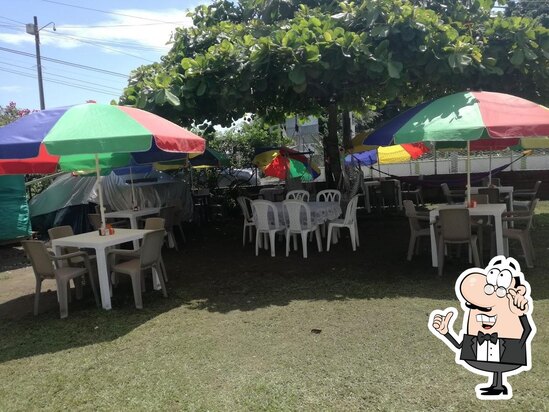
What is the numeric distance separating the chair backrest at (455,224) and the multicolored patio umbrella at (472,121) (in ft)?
2.53

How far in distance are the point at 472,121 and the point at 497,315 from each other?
121 inches

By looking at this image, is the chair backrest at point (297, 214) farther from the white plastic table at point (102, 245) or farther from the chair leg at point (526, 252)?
the chair leg at point (526, 252)

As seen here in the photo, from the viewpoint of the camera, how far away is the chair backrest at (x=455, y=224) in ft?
16.0

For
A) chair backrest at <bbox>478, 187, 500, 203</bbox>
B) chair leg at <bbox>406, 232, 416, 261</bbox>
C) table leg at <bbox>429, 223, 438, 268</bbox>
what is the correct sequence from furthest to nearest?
1. chair backrest at <bbox>478, 187, 500, 203</bbox>
2. chair leg at <bbox>406, 232, 416, 261</bbox>
3. table leg at <bbox>429, 223, 438, 268</bbox>

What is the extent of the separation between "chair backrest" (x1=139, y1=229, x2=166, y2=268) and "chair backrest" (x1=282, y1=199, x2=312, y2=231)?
228 cm

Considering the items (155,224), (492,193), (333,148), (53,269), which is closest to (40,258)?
(53,269)

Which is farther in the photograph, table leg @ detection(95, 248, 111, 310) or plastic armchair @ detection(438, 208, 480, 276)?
plastic armchair @ detection(438, 208, 480, 276)

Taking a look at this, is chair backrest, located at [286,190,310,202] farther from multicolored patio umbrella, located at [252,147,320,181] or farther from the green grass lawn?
the green grass lawn

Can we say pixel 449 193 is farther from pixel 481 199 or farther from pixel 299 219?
pixel 299 219

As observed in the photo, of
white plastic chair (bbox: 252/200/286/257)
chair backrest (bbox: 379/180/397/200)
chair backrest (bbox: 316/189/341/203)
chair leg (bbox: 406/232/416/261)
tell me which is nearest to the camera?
chair leg (bbox: 406/232/416/261)

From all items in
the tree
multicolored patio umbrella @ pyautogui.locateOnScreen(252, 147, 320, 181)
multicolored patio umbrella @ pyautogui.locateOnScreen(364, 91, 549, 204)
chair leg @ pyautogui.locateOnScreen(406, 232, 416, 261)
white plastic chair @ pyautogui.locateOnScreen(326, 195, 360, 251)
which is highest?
the tree

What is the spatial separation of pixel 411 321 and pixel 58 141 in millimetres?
3292

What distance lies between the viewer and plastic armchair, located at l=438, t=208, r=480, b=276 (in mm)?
4895

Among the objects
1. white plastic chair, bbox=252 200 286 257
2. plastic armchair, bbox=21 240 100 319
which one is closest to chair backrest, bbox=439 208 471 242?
white plastic chair, bbox=252 200 286 257
